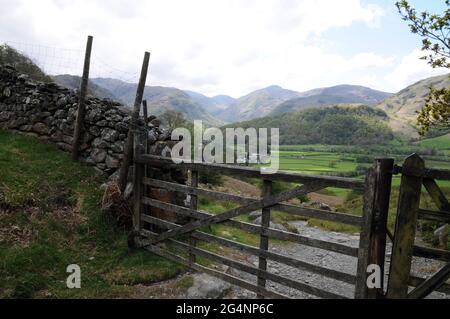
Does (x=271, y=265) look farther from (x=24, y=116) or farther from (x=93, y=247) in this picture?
(x=24, y=116)

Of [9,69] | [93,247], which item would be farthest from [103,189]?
[9,69]

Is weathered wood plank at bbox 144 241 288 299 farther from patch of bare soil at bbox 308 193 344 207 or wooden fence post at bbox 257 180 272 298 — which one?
patch of bare soil at bbox 308 193 344 207

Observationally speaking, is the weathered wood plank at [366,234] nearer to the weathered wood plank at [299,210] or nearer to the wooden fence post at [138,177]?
the weathered wood plank at [299,210]

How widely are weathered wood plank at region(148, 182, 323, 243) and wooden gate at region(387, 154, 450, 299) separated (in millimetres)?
1155

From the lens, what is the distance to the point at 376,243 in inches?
181

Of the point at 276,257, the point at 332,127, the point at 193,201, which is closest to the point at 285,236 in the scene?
the point at 276,257

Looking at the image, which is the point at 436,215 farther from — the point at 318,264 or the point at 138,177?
the point at 318,264

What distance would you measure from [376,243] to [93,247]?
5.82 metres

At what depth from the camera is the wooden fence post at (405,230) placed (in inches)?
177

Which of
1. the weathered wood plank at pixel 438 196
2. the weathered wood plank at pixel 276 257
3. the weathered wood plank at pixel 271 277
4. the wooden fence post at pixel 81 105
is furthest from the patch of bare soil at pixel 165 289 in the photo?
the wooden fence post at pixel 81 105

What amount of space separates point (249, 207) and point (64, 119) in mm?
7842

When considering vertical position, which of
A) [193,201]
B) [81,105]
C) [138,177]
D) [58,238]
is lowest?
[58,238]

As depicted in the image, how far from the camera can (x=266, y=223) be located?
573 cm
